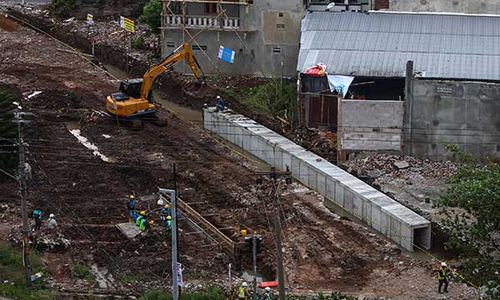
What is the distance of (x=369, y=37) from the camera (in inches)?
1761

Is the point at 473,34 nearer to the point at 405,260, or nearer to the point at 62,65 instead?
the point at 405,260

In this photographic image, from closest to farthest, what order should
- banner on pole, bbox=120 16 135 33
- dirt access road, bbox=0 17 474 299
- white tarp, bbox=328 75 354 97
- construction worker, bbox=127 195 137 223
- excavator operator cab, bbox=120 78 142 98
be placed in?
dirt access road, bbox=0 17 474 299 < construction worker, bbox=127 195 137 223 < white tarp, bbox=328 75 354 97 < excavator operator cab, bbox=120 78 142 98 < banner on pole, bbox=120 16 135 33

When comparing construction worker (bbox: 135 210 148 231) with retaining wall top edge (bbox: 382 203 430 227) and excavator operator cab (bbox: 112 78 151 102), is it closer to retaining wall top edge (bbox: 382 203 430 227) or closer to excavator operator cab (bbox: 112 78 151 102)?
retaining wall top edge (bbox: 382 203 430 227)

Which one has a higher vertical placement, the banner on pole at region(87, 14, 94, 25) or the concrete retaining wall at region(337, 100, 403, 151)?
the banner on pole at region(87, 14, 94, 25)

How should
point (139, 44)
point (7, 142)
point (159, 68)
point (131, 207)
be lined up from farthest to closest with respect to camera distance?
point (139, 44) → point (159, 68) → point (7, 142) → point (131, 207)

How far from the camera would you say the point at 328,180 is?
3747cm

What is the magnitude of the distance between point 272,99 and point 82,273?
59.2 ft

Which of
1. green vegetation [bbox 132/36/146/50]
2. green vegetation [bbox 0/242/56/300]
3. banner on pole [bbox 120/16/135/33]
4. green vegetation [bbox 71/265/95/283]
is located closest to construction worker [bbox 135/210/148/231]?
green vegetation [bbox 71/265/95/283]

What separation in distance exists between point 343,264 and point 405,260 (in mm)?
2236

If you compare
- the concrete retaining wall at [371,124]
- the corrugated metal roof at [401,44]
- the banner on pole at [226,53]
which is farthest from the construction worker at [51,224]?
the banner on pole at [226,53]

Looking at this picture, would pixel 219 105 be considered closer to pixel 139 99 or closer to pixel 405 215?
pixel 139 99

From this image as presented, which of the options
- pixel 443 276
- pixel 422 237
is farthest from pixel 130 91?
pixel 443 276

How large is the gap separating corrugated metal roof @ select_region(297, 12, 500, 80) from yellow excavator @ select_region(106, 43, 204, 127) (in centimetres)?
621

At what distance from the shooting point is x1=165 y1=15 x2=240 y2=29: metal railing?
49344 mm
